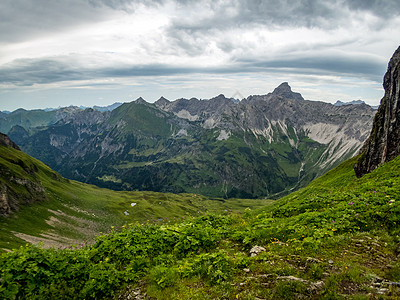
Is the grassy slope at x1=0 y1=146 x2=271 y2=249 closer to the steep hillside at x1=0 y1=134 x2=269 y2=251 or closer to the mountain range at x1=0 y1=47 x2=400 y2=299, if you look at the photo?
the steep hillside at x1=0 y1=134 x2=269 y2=251

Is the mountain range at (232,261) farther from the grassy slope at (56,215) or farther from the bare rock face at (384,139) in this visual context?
the bare rock face at (384,139)

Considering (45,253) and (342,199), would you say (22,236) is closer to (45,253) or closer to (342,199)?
(45,253)

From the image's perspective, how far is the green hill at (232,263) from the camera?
31.0 feet

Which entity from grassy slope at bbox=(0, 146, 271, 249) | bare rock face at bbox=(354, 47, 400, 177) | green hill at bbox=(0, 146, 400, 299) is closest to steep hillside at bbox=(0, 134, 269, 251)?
grassy slope at bbox=(0, 146, 271, 249)

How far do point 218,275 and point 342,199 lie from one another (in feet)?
47.4

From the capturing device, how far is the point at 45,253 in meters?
11.5

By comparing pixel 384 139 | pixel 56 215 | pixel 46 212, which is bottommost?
pixel 56 215

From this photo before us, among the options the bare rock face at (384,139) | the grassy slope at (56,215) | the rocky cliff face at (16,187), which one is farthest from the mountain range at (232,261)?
the rocky cliff face at (16,187)

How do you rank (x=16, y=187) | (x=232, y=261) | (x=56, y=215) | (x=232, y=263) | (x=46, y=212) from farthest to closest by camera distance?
(x=16, y=187) → (x=56, y=215) → (x=46, y=212) → (x=232, y=261) → (x=232, y=263)

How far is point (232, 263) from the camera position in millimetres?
11883

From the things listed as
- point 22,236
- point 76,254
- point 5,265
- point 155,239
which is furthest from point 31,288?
point 22,236

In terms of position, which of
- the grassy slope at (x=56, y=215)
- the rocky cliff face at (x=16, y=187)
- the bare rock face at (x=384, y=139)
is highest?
the bare rock face at (x=384, y=139)

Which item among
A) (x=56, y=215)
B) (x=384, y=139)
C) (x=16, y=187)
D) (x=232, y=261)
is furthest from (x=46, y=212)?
(x=384, y=139)

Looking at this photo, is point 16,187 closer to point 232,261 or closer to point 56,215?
point 56,215
